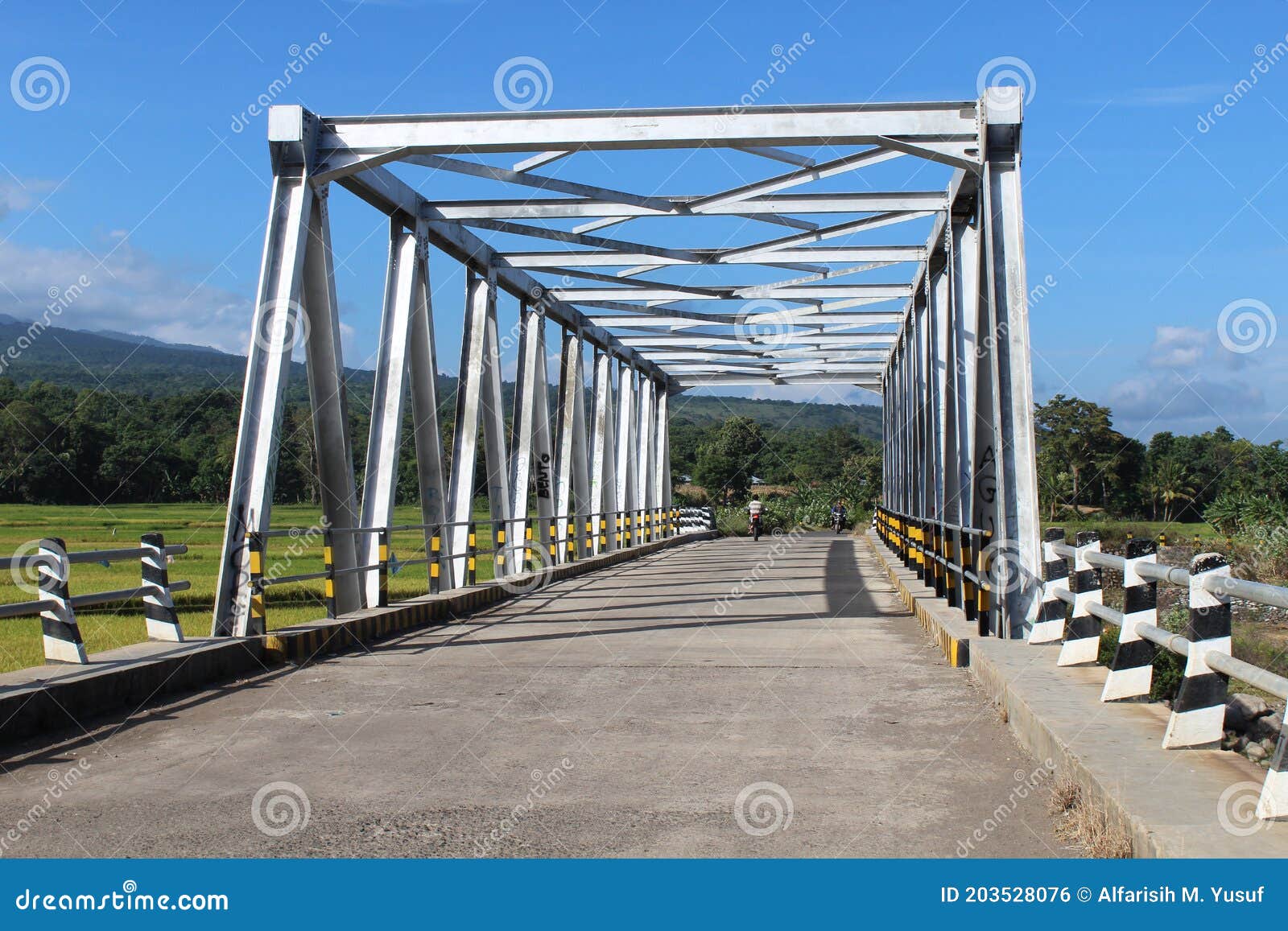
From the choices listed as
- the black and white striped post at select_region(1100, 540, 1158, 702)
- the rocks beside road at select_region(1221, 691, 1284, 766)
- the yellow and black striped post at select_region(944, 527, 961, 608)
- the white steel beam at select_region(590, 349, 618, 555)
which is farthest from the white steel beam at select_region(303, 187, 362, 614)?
the white steel beam at select_region(590, 349, 618, 555)

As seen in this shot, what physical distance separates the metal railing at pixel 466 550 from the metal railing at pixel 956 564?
4955mm

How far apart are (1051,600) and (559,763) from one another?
406 centimetres

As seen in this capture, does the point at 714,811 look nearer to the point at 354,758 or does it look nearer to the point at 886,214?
the point at 354,758

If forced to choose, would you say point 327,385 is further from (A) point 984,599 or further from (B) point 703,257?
(B) point 703,257

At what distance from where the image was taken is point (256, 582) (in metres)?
9.50

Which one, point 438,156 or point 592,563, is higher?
point 438,156

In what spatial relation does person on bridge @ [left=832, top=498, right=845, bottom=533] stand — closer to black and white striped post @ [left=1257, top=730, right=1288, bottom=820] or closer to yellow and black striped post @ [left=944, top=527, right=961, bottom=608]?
yellow and black striped post @ [left=944, top=527, right=961, bottom=608]

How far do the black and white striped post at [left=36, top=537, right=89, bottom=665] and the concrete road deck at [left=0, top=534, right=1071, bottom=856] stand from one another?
2.29ft

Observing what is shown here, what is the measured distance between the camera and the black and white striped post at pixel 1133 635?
5883 millimetres

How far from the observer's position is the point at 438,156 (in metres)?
12.7

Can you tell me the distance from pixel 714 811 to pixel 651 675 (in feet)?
13.0

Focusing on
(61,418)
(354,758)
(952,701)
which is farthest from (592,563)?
(61,418)

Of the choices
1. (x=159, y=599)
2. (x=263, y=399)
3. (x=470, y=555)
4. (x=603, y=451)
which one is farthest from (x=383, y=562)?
(x=603, y=451)

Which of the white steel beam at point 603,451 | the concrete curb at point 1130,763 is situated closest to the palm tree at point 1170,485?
the white steel beam at point 603,451
